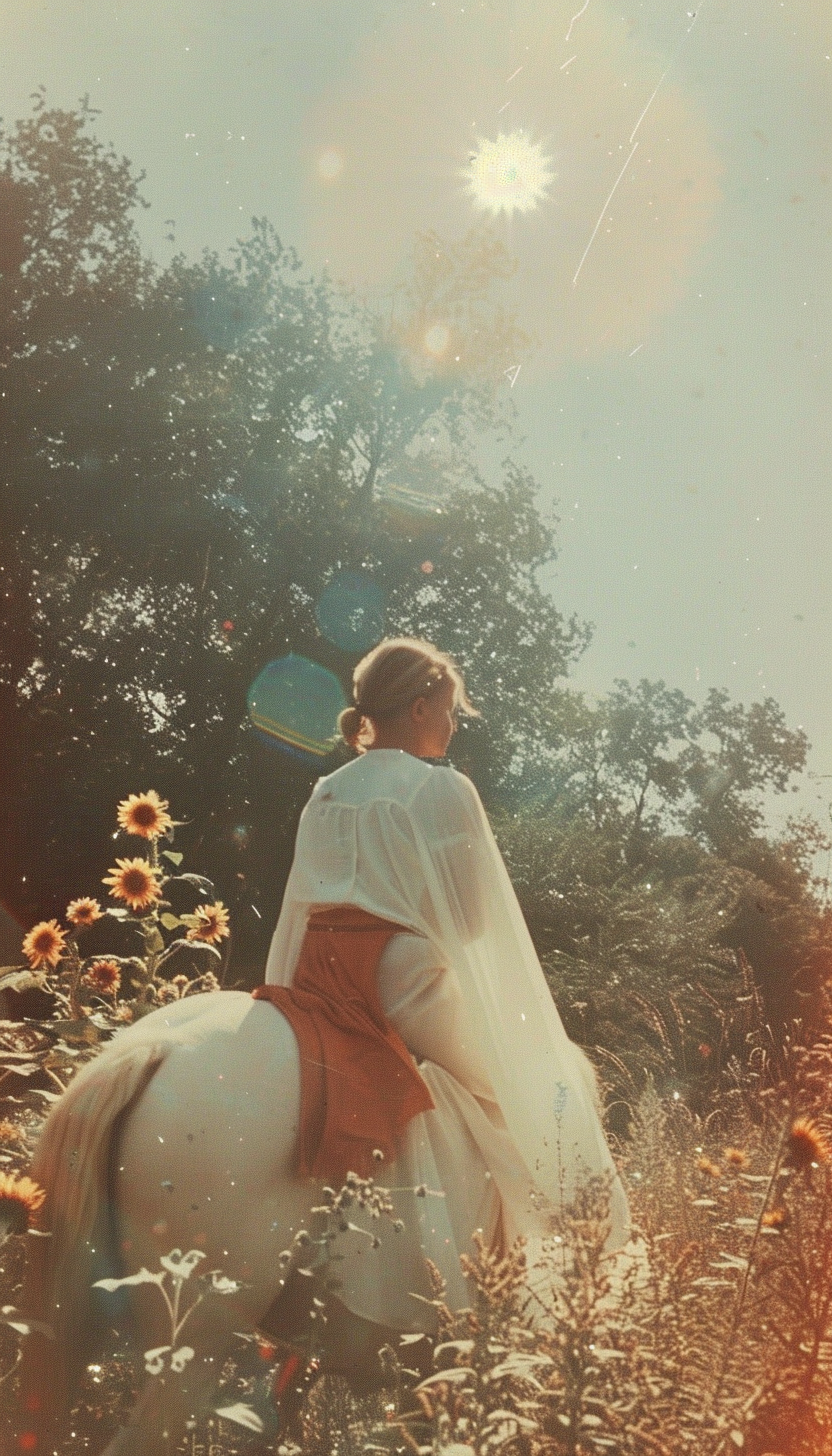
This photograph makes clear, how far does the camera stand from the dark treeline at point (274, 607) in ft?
19.6

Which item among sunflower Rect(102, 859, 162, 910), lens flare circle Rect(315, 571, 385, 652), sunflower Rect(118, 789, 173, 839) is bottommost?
sunflower Rect(102, 859, 162, 910)

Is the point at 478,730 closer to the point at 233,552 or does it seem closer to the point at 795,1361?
the point at 233,552

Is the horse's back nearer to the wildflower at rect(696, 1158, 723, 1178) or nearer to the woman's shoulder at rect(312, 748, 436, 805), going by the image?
the woman's shoulder at rect(312, 748, 436, 805)

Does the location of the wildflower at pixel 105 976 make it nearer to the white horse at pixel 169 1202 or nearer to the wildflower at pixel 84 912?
the wildflower at pixel 84 912

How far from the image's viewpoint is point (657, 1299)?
1.97 meters

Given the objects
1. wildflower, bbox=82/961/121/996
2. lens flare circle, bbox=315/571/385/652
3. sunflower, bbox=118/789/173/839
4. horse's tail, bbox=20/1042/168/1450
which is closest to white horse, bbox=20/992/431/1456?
horse's tail, bbox=20/1042/168/1450

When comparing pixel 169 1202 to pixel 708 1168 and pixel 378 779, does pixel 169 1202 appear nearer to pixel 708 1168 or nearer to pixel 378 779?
pixel 378 779

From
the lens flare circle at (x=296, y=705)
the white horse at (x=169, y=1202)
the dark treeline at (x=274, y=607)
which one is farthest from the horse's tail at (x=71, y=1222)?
the lens flare circle at (x=296, y=705)

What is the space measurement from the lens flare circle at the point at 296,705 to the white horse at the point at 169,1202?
4506 mm

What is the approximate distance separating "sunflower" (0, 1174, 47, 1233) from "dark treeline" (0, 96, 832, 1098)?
2774 mm

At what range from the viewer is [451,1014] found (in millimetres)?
2820

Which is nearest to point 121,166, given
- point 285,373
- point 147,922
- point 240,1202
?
point 285,373

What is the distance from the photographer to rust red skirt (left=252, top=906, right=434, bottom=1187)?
252 cm

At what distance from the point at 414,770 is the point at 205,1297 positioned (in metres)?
1.43
